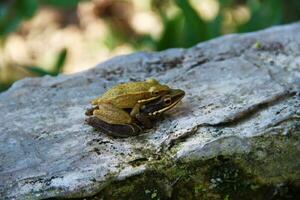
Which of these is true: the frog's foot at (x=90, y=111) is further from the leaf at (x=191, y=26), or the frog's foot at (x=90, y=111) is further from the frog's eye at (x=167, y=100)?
the leaf at (x=191, y=26)

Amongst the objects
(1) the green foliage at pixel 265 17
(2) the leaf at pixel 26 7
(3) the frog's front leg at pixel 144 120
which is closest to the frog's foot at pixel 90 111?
(3) the frog's front leg at pixel 144 120

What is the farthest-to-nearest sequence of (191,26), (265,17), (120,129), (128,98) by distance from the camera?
(265,17) → (191,26) → (128,98) → (120,129)

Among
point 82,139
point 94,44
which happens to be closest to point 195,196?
point 82,139

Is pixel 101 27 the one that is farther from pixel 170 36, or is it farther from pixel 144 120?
pixel 144 120

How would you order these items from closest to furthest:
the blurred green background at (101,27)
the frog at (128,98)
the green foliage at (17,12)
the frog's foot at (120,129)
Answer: the frog's foot at (120,129)
the frog at (128,98)
the green foliage at (17,12)
the blurred green background at (101,27)

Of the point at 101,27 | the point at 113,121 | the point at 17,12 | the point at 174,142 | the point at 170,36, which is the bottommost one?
the point at 101,27

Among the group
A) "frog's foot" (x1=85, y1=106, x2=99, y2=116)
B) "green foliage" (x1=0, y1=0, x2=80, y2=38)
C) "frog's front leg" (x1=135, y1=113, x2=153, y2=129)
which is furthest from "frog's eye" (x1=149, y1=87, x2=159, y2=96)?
"green foliage" (x1=0, y1=0, x2=80, y2=38)

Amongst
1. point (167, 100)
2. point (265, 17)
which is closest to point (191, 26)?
point (265, 17)
